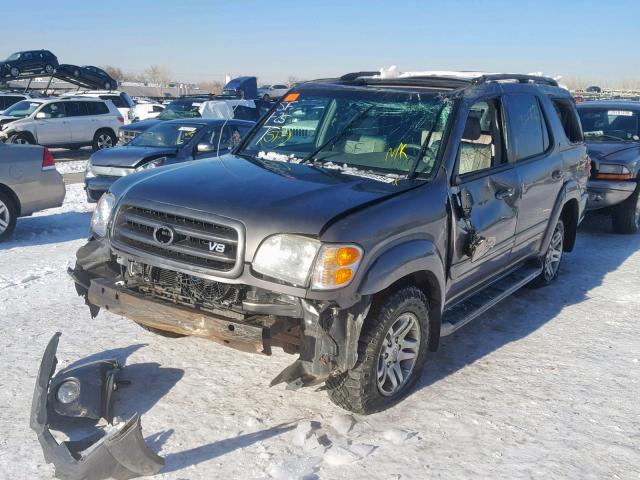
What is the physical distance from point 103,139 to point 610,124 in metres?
14.8

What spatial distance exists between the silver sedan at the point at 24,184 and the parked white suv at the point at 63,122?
34.8 ft

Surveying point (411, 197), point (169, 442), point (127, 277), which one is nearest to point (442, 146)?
point (411, 197)

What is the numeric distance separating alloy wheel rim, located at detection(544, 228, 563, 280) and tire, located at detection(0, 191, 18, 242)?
6147 mm

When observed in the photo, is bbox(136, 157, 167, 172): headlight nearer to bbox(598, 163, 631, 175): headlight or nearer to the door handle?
the door handle

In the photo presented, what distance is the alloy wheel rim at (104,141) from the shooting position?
762 inches

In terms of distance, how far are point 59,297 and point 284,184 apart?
2913 millimetres

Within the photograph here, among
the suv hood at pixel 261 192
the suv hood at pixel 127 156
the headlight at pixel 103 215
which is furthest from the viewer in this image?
the suv hood at pixel 127 156

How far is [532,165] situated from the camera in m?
5.25

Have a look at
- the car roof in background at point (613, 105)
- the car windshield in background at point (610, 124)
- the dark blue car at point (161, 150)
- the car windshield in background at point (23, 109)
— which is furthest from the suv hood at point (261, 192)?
the car windshield in background at point (23, 109)

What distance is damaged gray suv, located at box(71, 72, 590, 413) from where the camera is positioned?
10.9 feet

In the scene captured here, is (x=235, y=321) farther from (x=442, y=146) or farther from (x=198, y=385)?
(x=442, y=146)

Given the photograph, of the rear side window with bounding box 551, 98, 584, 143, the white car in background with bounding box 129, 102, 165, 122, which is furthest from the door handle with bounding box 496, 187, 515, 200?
the white car in background with bounding box 129, 102, 165, 122

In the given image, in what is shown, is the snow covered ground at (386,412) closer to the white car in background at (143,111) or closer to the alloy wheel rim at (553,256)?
the alloy wheel rim at (553,256)

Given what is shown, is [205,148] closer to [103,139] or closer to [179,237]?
[179,237]
